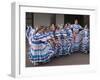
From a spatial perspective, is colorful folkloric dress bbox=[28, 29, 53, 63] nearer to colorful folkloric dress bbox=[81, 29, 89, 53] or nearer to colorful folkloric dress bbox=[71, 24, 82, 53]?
colorful folkloric dress bbox=[71, 24, 82, 53]

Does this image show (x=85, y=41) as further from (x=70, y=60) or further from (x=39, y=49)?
(x=39, y=49)

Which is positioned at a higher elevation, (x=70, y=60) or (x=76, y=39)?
(x=76, y=39)

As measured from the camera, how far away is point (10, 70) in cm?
263

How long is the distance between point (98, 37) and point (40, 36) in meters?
0.69

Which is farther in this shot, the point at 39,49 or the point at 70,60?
the point at 70,60

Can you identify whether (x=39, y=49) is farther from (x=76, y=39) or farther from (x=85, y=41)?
(x=85, y=41)

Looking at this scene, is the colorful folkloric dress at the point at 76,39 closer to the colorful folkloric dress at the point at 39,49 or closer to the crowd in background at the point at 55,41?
the crowd in background at the point at 55,41

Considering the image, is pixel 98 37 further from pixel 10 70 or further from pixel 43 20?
pixel 10 70

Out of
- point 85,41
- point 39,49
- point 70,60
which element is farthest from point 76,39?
point 39,49

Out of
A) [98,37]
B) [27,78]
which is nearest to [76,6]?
[98,37]

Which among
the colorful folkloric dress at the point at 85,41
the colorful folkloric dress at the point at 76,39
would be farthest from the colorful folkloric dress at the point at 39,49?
the colorful folkloric dress at the point at 85,41

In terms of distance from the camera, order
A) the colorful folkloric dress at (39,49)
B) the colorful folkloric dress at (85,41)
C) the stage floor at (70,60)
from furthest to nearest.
Answer: the colorful folkloric dress at (85,41) → the stage floor at (70,60) → the colorful folkloric dress at (39,49)

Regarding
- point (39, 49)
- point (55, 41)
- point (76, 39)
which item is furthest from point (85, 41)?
point (39, 49)

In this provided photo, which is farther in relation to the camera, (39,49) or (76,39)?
(76,39)
